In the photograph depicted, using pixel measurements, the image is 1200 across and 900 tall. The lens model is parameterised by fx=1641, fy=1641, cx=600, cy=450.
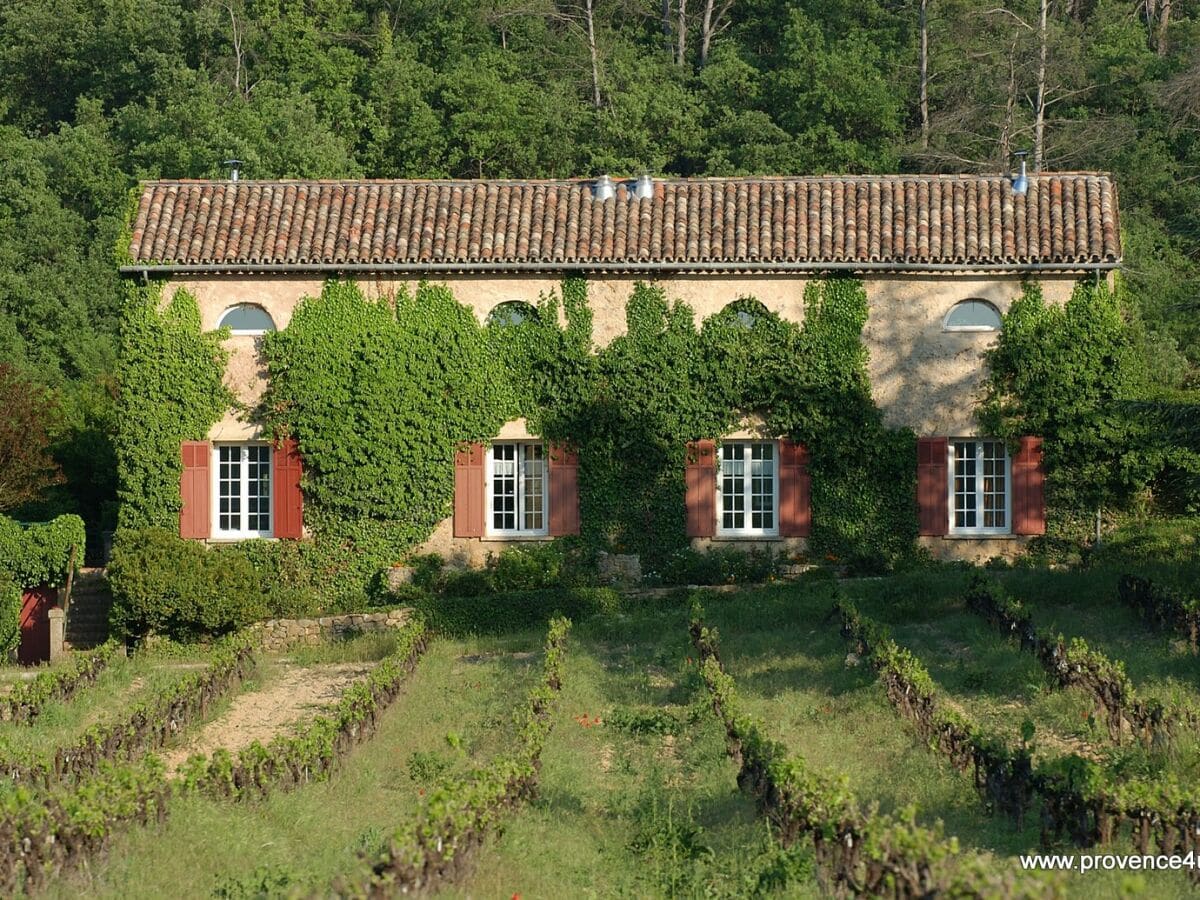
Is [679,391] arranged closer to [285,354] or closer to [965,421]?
[965,421]

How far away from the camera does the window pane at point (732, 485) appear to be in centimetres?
2562

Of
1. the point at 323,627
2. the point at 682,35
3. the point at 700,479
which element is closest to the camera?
the point at 323,627

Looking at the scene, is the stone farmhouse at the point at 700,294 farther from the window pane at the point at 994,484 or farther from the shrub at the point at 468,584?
the shrub at the point at 468,584

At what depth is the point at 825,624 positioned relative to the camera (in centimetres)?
2231

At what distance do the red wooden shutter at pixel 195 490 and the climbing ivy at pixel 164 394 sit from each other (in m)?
0.09

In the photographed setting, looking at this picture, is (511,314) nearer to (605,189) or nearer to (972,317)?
(605,189)

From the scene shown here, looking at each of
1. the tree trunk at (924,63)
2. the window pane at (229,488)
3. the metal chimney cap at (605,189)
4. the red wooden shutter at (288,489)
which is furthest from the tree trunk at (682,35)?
the red wooden shutter at (288,489)

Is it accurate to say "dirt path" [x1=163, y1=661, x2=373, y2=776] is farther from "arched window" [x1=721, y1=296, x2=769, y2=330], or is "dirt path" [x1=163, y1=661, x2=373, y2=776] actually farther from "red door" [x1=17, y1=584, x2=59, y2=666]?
"arched window" [x1=721, y1=296, x2=769, y2=330]

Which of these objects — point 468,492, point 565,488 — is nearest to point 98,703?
point 468,492

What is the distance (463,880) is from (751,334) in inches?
633

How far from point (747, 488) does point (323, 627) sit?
6852 mm

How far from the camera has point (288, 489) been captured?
2514 cm

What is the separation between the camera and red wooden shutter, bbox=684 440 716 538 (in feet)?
82.6

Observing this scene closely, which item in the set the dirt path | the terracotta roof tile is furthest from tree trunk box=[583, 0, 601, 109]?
the dirt path
